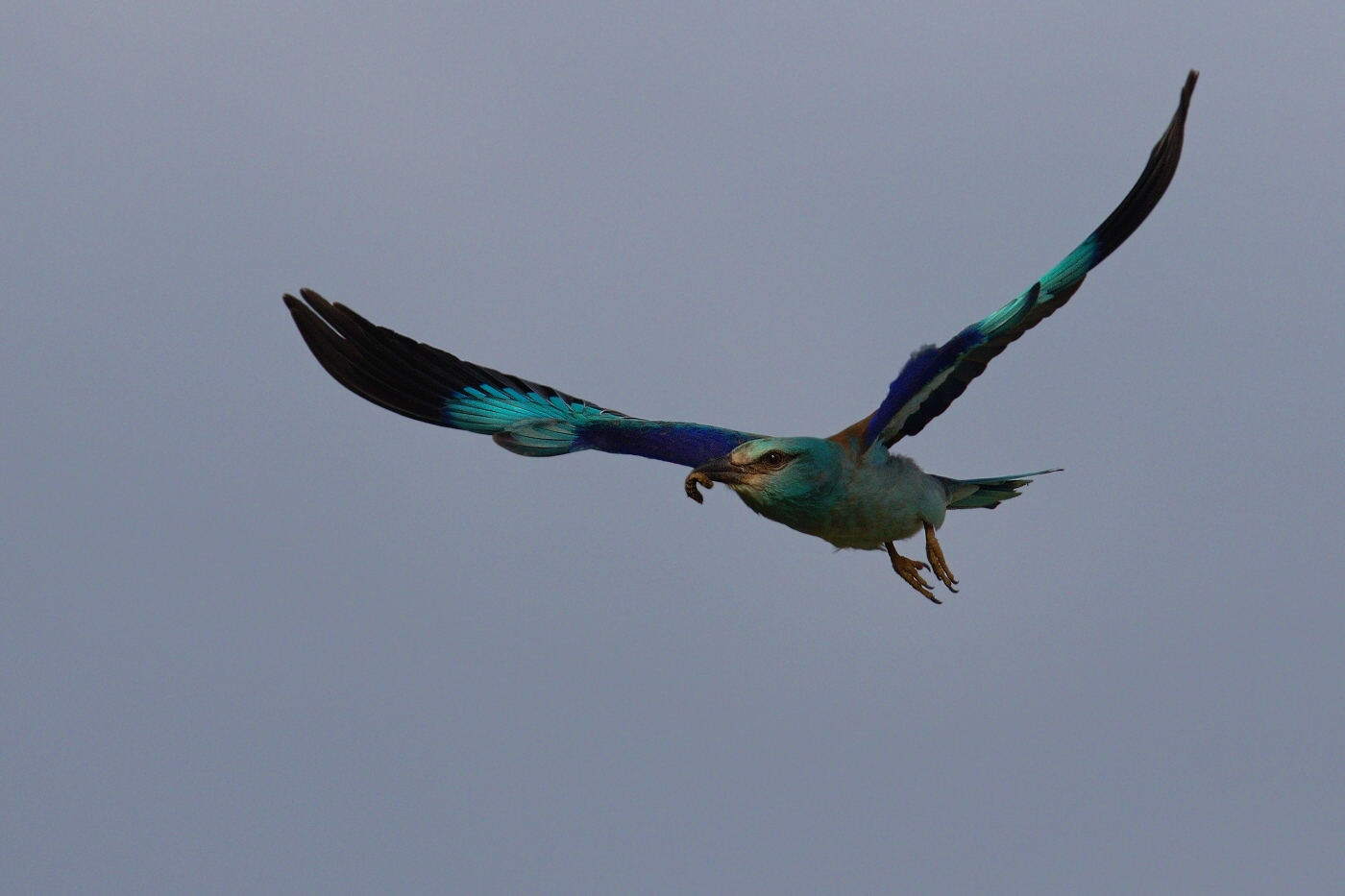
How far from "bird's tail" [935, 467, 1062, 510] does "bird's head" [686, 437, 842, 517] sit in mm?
2018

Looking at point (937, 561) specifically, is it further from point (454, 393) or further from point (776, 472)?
point (454, 393)

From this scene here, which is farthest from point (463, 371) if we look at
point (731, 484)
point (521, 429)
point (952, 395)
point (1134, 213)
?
point (1134, 213)

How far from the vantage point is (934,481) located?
13.5 metres

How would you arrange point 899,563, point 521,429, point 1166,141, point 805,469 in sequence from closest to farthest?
point 1166,141, point 805,469, point 899,563, point 521,429

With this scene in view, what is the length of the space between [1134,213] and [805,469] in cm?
276

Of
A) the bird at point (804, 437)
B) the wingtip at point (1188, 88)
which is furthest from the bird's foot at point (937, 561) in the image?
the wingtip at point (1188, 88)

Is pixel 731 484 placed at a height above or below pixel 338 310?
below

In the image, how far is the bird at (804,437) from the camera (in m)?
11.8

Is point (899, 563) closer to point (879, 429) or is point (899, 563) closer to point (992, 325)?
point (879, 429)

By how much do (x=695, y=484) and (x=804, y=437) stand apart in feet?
3.24

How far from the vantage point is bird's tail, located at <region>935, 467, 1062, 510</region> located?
14000 millimetres

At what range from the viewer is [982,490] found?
564 inches

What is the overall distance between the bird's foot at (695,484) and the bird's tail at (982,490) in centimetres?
269

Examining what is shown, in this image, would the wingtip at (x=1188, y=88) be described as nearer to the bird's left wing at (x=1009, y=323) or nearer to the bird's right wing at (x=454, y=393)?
the bird's left wing at (x=1009, y=323)
